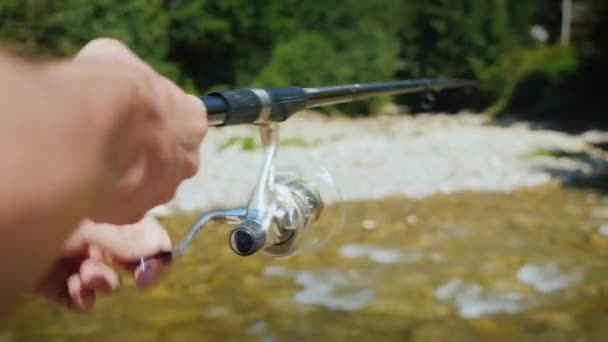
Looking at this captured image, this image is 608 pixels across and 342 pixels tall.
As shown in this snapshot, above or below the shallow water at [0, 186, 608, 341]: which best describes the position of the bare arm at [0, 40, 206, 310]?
above

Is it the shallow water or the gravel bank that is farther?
the gravel bank

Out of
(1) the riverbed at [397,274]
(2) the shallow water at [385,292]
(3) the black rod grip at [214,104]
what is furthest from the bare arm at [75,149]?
(2) the shallow water at [385,292]

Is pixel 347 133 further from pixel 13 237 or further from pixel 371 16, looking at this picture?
pixel 13 237

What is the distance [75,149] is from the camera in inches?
20.8

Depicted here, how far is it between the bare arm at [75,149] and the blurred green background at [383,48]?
925 cm

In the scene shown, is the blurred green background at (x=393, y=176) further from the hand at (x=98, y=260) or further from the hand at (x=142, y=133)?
the hand at (x=98, y=260)

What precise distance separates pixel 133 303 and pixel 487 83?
10.7 m

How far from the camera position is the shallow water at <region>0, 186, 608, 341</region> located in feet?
11.6

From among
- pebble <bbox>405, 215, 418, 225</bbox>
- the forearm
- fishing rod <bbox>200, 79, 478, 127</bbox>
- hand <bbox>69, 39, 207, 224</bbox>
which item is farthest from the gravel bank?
the forearm

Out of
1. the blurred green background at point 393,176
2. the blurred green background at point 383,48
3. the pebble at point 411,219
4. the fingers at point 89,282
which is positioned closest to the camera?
the fingers at point 89,282

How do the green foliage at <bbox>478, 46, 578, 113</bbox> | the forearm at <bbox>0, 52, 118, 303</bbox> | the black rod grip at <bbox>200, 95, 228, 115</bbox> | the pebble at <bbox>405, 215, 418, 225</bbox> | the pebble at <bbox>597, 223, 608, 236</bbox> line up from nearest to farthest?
1. the forearm at <bbox>0, 52, 118, 303</bbox>
2. the black rod grip at <bbox>200, 95, 228, 115</bbox>
3. the pebble at <bbox>597, 223, 608, 236</bbox>
4. the pebble at <bbox>405, 215, 418, 225</bbox>
5. the green foliage at <bbox>478, 46, 578, 113</bbox>

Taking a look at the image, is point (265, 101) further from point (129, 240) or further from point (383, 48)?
point (383, 48)

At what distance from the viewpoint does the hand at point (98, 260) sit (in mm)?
976

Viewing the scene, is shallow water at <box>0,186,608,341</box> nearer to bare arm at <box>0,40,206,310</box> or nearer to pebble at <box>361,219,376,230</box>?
pebble at <box>361,219,376,230</box>
